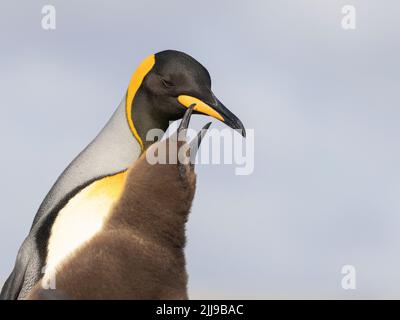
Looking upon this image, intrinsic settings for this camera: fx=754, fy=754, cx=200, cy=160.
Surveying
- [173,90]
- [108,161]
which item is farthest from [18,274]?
[173,90]

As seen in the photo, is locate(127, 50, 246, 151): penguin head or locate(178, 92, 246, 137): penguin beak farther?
locate(127, 50, 246, 151): penguin head

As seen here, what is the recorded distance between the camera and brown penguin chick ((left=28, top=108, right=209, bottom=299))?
346 centimetres

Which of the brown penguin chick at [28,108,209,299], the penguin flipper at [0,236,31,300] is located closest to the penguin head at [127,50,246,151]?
the penguin flipper at [0,236,31,300]

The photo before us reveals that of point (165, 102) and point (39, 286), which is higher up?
point (165, 102)

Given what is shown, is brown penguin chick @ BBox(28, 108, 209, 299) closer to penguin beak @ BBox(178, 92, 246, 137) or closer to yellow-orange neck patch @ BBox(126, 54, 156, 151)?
penguin beak @ BBox(178, 92, 246, 137)

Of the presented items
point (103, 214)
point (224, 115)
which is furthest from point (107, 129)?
point (103, 214)

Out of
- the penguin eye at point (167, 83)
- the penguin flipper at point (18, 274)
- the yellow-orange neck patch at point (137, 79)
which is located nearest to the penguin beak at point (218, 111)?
the penguin eye at point (167, 83)

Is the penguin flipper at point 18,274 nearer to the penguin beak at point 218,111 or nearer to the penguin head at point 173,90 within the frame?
the penguin head at point 173,90

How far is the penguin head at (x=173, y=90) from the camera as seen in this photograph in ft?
15.9

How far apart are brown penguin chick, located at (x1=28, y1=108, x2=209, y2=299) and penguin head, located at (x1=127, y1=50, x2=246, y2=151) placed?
4.15ft

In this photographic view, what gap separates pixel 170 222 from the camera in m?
3.51

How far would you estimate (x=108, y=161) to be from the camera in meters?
4.52

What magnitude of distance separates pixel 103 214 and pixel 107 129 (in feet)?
4.32
